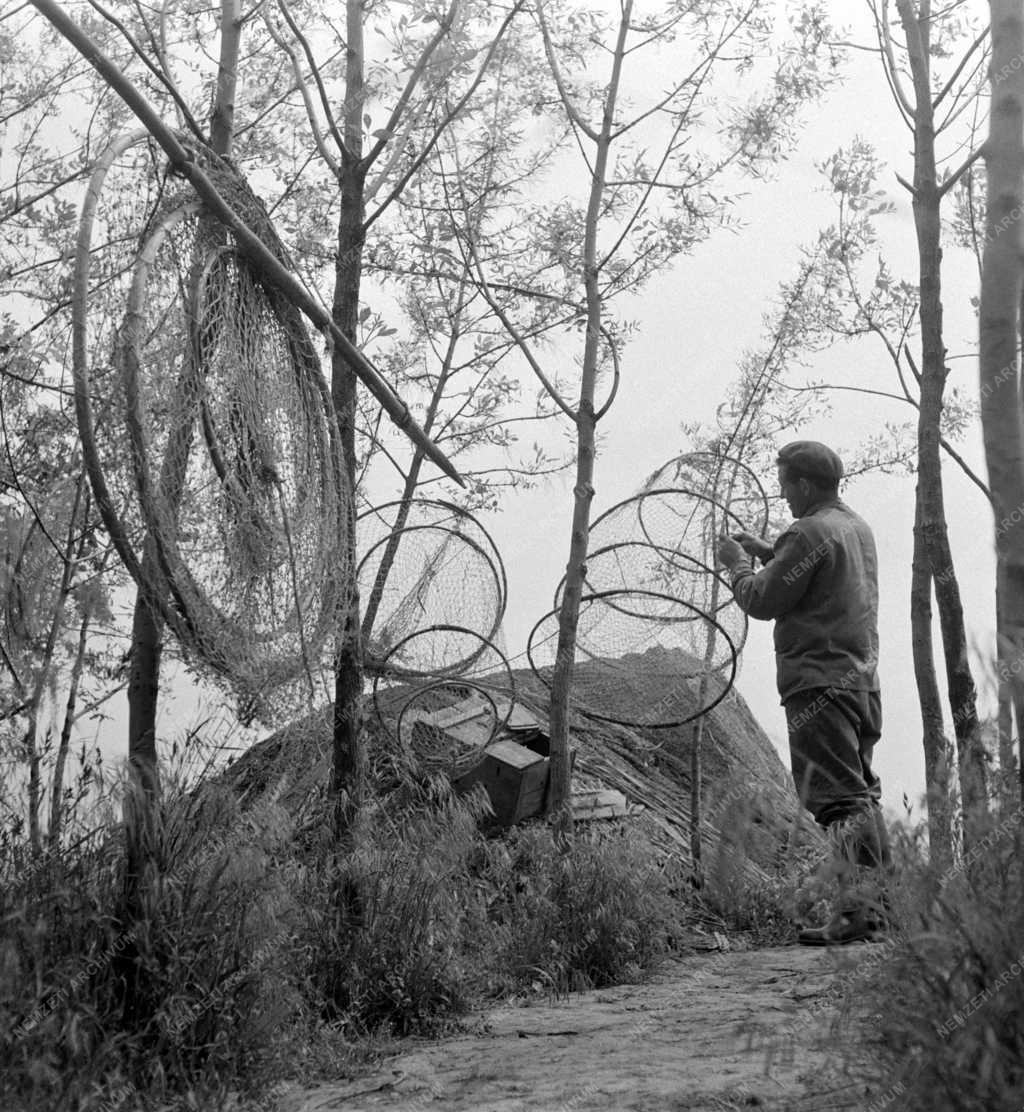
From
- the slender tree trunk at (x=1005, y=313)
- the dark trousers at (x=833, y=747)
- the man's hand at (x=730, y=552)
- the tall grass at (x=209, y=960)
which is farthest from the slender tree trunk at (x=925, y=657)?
the tall grass at (x=209, y=960)

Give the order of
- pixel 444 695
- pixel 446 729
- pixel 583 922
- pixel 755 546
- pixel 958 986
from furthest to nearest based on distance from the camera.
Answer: pixel 444 695 < pixel 446 729 < pixel 755 546 < pixel 583 922 < pixel 958 986

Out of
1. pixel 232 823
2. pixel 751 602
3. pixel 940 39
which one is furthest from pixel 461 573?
pixel 940 39

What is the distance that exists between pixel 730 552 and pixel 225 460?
110 inches

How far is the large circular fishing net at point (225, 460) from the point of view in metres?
4.25

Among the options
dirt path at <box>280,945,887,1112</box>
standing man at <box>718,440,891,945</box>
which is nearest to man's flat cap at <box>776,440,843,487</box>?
standing man at <box>718,440,891,945</box>

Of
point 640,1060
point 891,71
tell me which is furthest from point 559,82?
point 640,1060

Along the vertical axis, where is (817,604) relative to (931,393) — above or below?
below

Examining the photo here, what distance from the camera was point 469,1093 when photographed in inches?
150

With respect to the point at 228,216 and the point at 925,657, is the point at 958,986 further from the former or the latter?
the point at 925,657

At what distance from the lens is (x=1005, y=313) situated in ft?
16.8

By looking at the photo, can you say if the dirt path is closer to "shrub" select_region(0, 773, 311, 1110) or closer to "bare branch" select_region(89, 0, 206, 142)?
"shrub" select_region(0, 773, 311, 1110)

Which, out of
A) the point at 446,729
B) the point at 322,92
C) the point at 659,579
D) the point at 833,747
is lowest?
the point at 833,747

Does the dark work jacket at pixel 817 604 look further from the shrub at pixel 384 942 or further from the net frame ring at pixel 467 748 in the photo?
the net frame ring at pixel 467 748

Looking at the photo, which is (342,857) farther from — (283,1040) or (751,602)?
(751,602)
